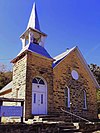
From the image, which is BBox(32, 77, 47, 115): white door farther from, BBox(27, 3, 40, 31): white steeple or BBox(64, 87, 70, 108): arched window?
BBox(27, 3, 40, 31): white steeple

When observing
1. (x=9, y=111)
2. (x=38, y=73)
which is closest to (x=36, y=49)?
(x=38, y=73)

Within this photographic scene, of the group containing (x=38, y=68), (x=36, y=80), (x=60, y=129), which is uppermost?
(x=38, y=68)

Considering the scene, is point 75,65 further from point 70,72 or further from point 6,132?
point 6,132

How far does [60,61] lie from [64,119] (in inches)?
223

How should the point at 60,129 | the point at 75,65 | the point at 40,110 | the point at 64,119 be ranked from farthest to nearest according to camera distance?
the point at 75,65 → the point at 40,110 → the point at 64,119 → the point at 60,129

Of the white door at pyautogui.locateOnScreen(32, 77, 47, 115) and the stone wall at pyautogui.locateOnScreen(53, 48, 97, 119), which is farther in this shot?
the stone wall at pyautogui.locateOnScreen(53, 48, 97, 119)

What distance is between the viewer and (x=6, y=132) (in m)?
8.60

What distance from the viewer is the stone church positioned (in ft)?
47.0

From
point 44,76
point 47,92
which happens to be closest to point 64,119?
point 47,92

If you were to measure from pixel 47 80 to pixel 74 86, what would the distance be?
3.49m

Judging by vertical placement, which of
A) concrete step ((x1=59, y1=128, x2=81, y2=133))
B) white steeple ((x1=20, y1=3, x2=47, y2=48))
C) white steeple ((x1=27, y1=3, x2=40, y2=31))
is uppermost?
white steeple ((x1=27, y1=3, x2=40, y2=31))

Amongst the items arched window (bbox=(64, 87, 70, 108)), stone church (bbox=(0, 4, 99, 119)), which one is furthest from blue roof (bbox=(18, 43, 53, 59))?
arched window (bbox=(64, 87, 70, 108))

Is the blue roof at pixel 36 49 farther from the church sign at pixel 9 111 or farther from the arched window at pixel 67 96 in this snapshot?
the church sign at pixel 9 111

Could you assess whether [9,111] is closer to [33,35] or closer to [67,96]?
[67,96]
